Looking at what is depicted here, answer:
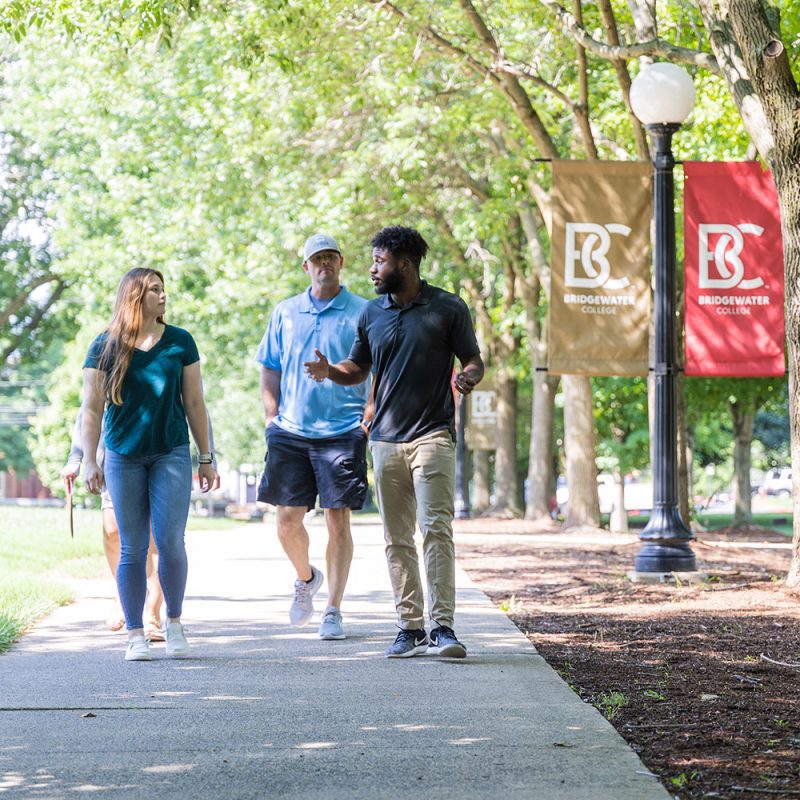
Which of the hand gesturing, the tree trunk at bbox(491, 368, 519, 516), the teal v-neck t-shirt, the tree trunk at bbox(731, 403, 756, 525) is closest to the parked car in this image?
the tree trunk at bbox(731, 403, 756, 525)

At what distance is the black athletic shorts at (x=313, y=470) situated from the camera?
26.9ft

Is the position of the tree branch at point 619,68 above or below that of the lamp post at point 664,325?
above

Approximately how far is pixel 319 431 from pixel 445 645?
1.57 metres

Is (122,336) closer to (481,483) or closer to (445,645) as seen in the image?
(445,645)

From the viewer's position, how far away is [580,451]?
2398 centimetres

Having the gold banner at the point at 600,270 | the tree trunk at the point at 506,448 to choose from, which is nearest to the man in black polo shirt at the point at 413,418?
the gold banner at the point at 600,270

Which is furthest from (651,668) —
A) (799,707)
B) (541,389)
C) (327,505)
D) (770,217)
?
(541,389)

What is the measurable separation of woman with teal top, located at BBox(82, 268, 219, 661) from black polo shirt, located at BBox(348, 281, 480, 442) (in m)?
1.02

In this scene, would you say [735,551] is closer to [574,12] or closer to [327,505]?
[574,12]

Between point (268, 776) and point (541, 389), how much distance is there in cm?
2417

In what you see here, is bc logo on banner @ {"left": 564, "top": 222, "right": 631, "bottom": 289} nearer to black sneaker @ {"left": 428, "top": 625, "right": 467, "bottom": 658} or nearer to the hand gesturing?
the hand gesturing

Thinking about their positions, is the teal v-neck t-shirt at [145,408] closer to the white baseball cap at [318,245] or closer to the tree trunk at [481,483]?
the white baseball cap at [318,245]

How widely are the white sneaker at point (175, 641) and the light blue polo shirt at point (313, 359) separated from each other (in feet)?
4.47

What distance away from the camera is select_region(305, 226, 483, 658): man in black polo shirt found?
7.42 m
